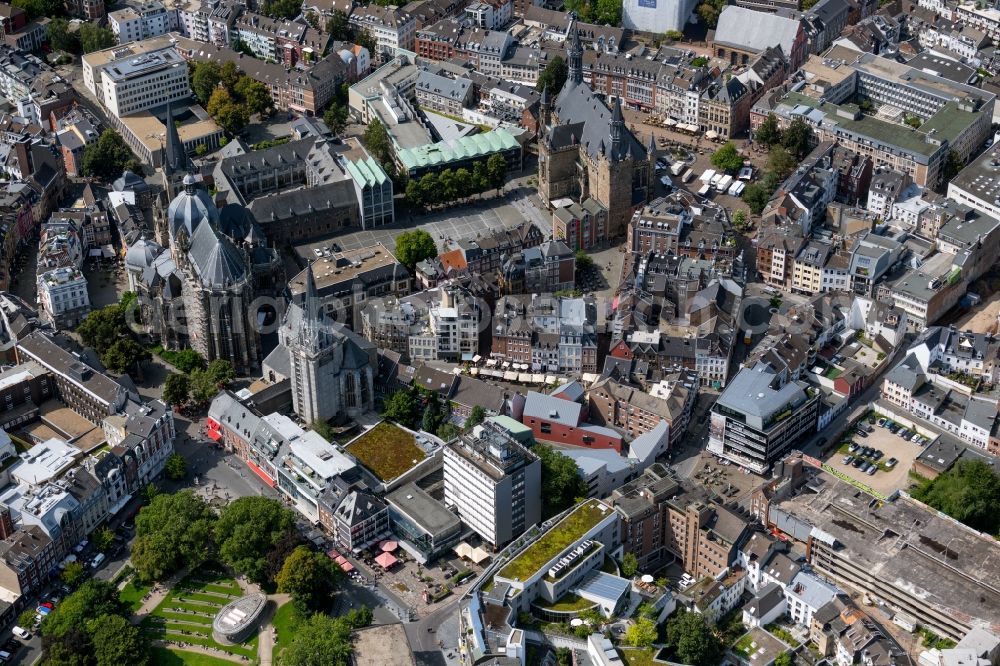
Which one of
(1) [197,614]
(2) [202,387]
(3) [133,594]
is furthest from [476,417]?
(3) [133,594]

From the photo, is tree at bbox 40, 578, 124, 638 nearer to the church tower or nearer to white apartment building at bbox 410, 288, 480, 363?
the church tower

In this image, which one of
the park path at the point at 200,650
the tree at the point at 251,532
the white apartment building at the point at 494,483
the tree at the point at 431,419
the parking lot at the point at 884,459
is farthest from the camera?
the tree at the point at 431,419

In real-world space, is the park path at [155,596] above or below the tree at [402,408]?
below

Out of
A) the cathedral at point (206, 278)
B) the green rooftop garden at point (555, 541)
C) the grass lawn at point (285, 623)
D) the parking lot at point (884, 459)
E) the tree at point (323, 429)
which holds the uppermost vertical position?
the cathedral at point (206, 278)

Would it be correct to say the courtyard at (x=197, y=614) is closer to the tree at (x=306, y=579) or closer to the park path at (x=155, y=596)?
the park path at (x=155, y=596)

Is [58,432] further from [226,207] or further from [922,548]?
[922,548]

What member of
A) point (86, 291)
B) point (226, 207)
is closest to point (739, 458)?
point (226, 207)

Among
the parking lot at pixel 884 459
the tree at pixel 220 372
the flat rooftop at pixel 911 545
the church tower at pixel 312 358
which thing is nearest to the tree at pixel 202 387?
the tree at pixel 220 372

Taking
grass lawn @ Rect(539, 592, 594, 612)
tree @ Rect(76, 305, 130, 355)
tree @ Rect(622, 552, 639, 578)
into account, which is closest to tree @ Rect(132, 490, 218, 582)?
tree @ Rect(76, 305, 130, 355)

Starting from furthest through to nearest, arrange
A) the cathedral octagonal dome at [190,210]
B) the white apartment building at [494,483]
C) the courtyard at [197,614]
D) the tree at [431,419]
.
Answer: the cathedral octagonal dome at [190,210]
the tree at [431,419]
the white apartment building at [494,483]
the courtyard at [197,614]
